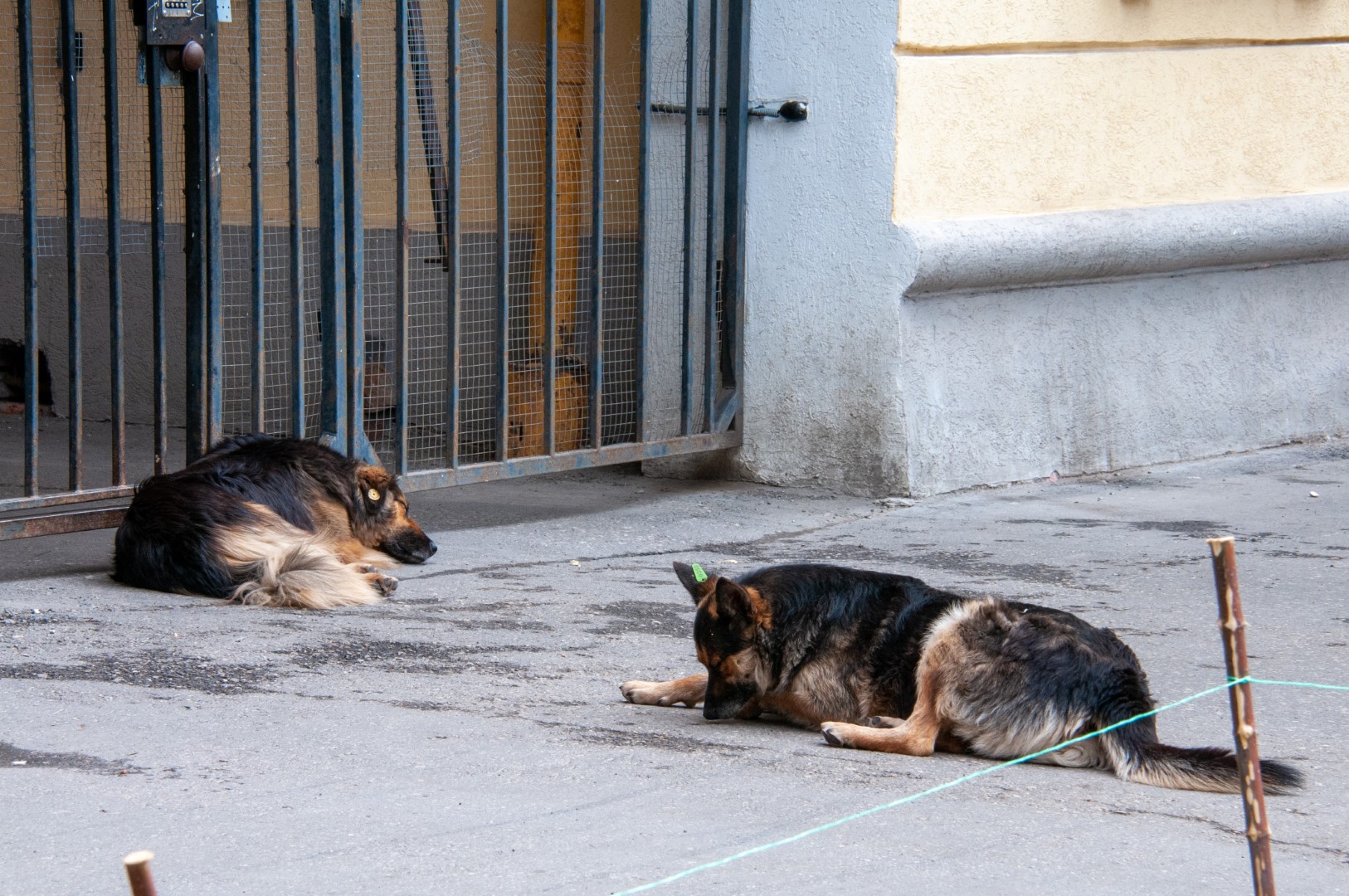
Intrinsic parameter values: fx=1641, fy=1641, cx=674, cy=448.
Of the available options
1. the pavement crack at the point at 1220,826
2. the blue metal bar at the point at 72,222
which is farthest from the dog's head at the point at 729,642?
the blue metal bar at the point at 72,222

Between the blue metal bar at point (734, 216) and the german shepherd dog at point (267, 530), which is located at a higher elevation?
the blue metal bar at point (734, 216)

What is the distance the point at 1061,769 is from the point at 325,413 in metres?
4.15

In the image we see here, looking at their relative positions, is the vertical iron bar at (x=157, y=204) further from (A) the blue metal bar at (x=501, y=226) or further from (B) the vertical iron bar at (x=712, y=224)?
(B) the vertical iron bar at (x=712, y=224)

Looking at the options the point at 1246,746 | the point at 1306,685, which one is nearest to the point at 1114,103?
the point at 1306,685

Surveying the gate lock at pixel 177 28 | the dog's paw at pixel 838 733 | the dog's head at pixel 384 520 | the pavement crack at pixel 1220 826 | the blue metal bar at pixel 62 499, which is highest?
the gate lock at pixel 177 28

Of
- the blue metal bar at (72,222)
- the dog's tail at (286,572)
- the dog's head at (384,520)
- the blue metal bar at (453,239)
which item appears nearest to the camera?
the dog's tail at (286,572)

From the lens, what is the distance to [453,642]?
573cm

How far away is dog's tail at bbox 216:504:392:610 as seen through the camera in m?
6.23

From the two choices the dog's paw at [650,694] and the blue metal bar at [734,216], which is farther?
the blue metal bar at [734,216]

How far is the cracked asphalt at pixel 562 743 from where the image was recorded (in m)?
3.60

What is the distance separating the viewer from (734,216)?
8.80 meters

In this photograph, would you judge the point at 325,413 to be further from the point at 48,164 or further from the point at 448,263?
the point at 48,164

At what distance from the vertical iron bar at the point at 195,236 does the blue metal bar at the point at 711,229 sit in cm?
270

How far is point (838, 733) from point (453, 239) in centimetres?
377
